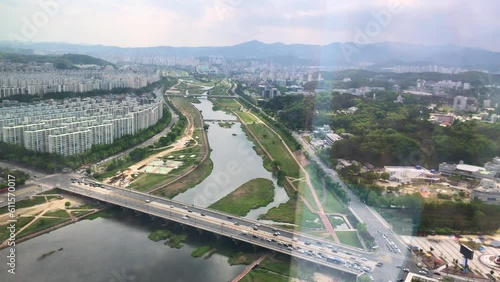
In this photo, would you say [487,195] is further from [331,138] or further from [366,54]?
[366,54]

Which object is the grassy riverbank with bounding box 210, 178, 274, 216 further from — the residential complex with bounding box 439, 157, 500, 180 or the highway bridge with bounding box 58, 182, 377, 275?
the residential complex with bounding box 439, 157, 500, 180

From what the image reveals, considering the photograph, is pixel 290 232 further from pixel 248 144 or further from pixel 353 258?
pixel 248 144

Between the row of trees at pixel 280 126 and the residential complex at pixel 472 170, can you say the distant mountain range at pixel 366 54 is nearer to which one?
the row of trees at pixel 280 126

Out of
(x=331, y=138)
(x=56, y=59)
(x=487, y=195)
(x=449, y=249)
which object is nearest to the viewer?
(x=449, y=249)

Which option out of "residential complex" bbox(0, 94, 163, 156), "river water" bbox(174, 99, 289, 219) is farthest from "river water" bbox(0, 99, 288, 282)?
"residential complex" bbox(0, 94, 163, 156)

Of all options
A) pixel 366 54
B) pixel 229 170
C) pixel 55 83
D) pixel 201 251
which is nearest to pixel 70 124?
pixel 229 170

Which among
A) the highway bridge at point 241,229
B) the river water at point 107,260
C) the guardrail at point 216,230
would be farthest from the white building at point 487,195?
the river water at point 107,260

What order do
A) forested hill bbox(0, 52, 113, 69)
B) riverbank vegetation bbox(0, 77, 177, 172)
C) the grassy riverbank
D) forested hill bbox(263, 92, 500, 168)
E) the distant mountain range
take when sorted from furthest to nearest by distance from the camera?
forested hill bbox(0, 52, 113, 69) → the distant mountain range → forested hill bbox(263, 92, 500, 168) → riverbank vegetation bbox(0, 77, 177, 172) → the grassy riverbank
